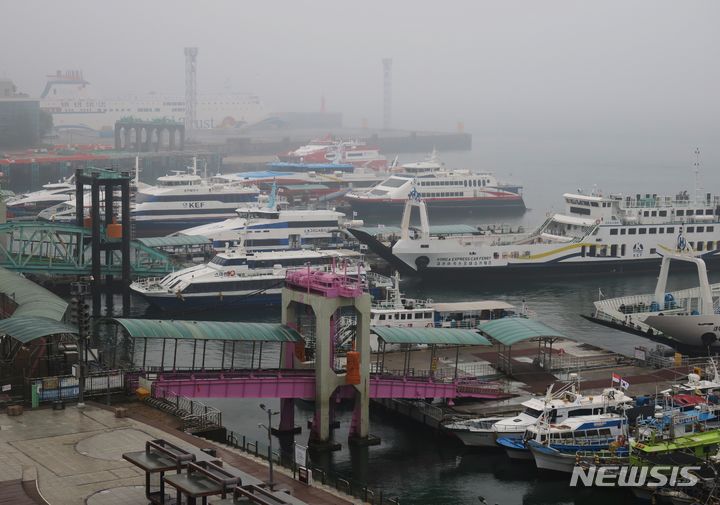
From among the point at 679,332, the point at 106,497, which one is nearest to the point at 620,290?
the point at 679,332

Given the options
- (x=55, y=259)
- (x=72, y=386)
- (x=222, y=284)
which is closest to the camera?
(x=72, y=386)

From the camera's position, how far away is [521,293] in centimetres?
7012

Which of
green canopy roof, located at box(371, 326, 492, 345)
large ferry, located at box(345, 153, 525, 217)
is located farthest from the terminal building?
green canopy roof, located at box(371, 326, 492, 345)

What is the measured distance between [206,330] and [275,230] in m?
40.4

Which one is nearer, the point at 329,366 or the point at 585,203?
the point at 329,366

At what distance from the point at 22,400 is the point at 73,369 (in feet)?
5.62

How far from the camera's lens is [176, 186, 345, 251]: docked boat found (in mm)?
77562

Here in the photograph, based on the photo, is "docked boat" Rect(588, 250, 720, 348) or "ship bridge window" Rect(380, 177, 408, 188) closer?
"docked boat" Rect(588, 250, 720, 348)

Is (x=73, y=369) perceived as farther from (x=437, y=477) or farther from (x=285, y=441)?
Result: (x=437, y=477)

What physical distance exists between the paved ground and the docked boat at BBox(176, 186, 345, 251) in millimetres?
43349

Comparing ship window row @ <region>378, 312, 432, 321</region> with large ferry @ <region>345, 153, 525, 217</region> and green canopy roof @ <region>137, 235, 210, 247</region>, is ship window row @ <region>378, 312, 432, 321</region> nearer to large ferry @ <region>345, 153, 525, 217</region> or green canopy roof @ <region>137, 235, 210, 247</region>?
green canopy roof @ <region>137, 235, 210, 247</region>

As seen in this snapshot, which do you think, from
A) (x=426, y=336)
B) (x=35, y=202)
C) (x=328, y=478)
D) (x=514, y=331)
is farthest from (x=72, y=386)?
(x=35, y=202)

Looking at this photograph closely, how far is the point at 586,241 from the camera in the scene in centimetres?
7669

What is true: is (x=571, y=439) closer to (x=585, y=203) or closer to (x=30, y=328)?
(x=30, y=328)
